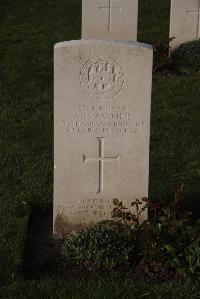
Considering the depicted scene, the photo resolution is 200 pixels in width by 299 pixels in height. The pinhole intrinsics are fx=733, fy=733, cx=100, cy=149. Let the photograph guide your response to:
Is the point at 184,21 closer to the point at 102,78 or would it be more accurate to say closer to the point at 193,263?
the point at 102,78

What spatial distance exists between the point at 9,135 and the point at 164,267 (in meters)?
3.42

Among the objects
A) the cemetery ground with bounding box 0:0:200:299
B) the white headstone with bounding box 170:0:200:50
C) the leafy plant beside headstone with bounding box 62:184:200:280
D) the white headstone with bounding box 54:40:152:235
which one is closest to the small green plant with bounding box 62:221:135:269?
the leafy plant beside headstone with bounding box 62:184:200:280

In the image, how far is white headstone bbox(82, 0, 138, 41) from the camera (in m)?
10.8

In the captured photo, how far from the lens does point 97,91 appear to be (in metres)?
5.69

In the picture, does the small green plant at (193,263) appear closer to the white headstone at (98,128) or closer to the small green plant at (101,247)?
the small green plant at (101,247)

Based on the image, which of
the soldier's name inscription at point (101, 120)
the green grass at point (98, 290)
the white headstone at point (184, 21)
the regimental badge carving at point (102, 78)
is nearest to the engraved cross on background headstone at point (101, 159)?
the soldier's name inscription at point (101, 120)

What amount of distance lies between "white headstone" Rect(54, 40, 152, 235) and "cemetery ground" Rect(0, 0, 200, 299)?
1.58ft

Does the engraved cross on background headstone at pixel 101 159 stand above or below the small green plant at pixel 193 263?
above

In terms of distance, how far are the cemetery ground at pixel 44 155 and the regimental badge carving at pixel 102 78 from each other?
1.33 metres

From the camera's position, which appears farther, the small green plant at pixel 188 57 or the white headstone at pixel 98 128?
the small green plant at pixel 188 57

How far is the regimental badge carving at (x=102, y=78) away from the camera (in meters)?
5.64

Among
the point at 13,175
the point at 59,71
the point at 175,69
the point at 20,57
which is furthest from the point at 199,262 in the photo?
the point at 20,57

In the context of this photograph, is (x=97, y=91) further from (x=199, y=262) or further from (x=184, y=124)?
(x=184, y=124)

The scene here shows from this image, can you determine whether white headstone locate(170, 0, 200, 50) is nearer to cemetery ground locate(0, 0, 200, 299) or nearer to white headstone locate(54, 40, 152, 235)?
cemetery ground locate(0, 0, 200, 299)
